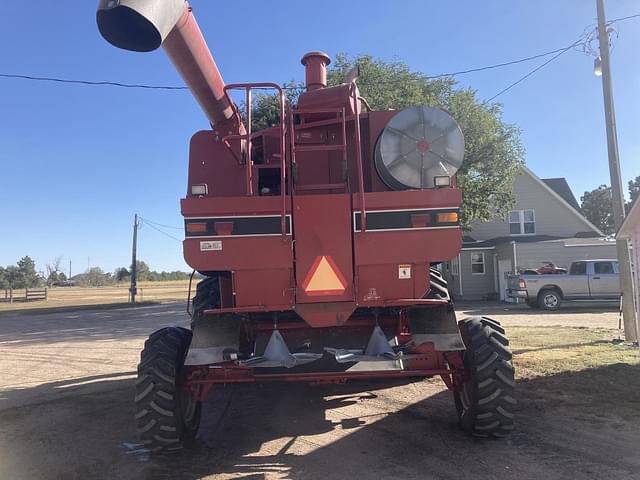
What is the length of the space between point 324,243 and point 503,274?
2280 centimetres

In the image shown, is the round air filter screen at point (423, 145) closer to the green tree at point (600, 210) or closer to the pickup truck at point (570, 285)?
the pickup truck at point (570, 285)

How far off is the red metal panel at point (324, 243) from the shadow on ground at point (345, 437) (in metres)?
1.51

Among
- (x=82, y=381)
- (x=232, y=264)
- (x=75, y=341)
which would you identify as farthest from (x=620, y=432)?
(x=75, y=341)

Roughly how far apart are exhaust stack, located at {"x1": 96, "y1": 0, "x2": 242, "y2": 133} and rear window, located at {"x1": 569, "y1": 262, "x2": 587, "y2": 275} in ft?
60.3

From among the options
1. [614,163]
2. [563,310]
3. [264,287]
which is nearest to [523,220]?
[563,310]

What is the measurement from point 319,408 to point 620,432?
3.26 m

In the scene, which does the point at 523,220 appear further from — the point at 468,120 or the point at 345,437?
the point at 345,437

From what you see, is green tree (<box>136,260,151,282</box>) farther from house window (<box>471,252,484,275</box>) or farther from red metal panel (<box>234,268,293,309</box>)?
red metal panel (<box>234,268,293,309</box>)

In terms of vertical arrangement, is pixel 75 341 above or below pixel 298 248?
below

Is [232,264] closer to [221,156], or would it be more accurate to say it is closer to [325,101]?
[221,156]

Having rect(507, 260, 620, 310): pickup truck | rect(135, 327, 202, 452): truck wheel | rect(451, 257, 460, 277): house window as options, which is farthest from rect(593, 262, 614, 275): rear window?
rect(135, 327, 202, 452): truck wheel

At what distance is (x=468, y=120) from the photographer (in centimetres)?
1819

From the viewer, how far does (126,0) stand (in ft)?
9.68

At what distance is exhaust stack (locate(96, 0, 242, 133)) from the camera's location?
10.1 ft
